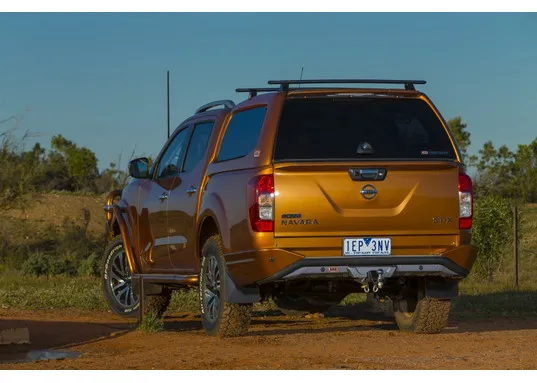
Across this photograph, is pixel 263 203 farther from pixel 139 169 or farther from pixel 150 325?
pixel 139 169

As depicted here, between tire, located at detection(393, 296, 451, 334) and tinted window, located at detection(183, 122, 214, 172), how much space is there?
2.55 meters

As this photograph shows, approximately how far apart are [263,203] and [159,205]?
280 centimetres

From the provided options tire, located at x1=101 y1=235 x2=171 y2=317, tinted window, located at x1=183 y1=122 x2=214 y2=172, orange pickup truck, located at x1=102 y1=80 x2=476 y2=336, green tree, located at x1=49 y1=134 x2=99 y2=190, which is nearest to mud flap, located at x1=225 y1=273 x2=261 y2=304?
orange pickup truck, located at x1=102 y1=80 x2=476 y2=336

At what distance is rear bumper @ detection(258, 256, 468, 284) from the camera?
10281 mm

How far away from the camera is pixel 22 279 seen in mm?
21125

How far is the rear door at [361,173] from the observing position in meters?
10.3

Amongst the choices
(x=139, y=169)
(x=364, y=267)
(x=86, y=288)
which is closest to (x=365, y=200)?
(x=364, y=267)

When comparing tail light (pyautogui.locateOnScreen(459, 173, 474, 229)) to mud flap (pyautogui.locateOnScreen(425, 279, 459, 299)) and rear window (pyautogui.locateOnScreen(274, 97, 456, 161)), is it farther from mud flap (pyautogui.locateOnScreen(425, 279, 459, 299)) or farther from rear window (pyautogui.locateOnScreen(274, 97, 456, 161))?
mud flap (pyautogui.locateOnScreen(425, 279, 459, 299))

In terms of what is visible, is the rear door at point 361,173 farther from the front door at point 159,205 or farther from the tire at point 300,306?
the tire at point 300,306

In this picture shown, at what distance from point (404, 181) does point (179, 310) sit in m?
5.99

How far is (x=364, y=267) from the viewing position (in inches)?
411

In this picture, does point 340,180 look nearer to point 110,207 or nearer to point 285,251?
point 285,251

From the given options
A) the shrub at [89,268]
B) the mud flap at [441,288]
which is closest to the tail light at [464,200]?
the mud flap at [441,288]

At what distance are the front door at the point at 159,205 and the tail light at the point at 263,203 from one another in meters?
2.27
